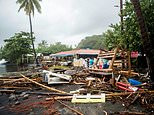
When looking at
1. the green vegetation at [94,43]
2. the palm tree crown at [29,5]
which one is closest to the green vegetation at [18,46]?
the palm tree crown at [29,5]

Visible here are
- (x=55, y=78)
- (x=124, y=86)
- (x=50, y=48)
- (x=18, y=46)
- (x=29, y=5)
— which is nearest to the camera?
(x=124, y=86)

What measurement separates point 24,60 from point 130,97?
152 ft

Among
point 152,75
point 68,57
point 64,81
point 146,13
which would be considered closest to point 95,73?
point 64,81

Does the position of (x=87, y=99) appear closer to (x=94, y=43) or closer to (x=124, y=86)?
(x=124, y=86)

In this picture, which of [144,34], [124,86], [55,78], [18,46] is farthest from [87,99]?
[18,46]

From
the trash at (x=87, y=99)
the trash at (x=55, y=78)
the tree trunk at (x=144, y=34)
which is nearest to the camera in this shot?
the trash at (x=87, y=99)

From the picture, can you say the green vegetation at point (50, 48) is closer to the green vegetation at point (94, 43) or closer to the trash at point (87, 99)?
the green vegetation at point (94, 43)

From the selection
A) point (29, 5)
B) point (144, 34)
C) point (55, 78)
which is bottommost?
point (55, 78)

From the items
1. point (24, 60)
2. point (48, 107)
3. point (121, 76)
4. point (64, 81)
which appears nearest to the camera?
point (48, 107)

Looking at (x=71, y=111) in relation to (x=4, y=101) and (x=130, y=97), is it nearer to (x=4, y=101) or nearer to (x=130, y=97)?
(x=130, y=97)

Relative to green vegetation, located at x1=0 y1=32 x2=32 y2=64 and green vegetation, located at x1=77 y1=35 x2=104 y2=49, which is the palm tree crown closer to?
green vegetation, located at x1=0 y1=32 x2=32 y2=64

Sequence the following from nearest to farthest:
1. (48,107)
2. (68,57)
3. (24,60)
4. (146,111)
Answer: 1. (146,111)
2. (48,107)
3. (68,57)
4. (24,60)

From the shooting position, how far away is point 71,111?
8.06 meters

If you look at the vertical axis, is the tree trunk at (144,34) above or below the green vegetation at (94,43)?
below
